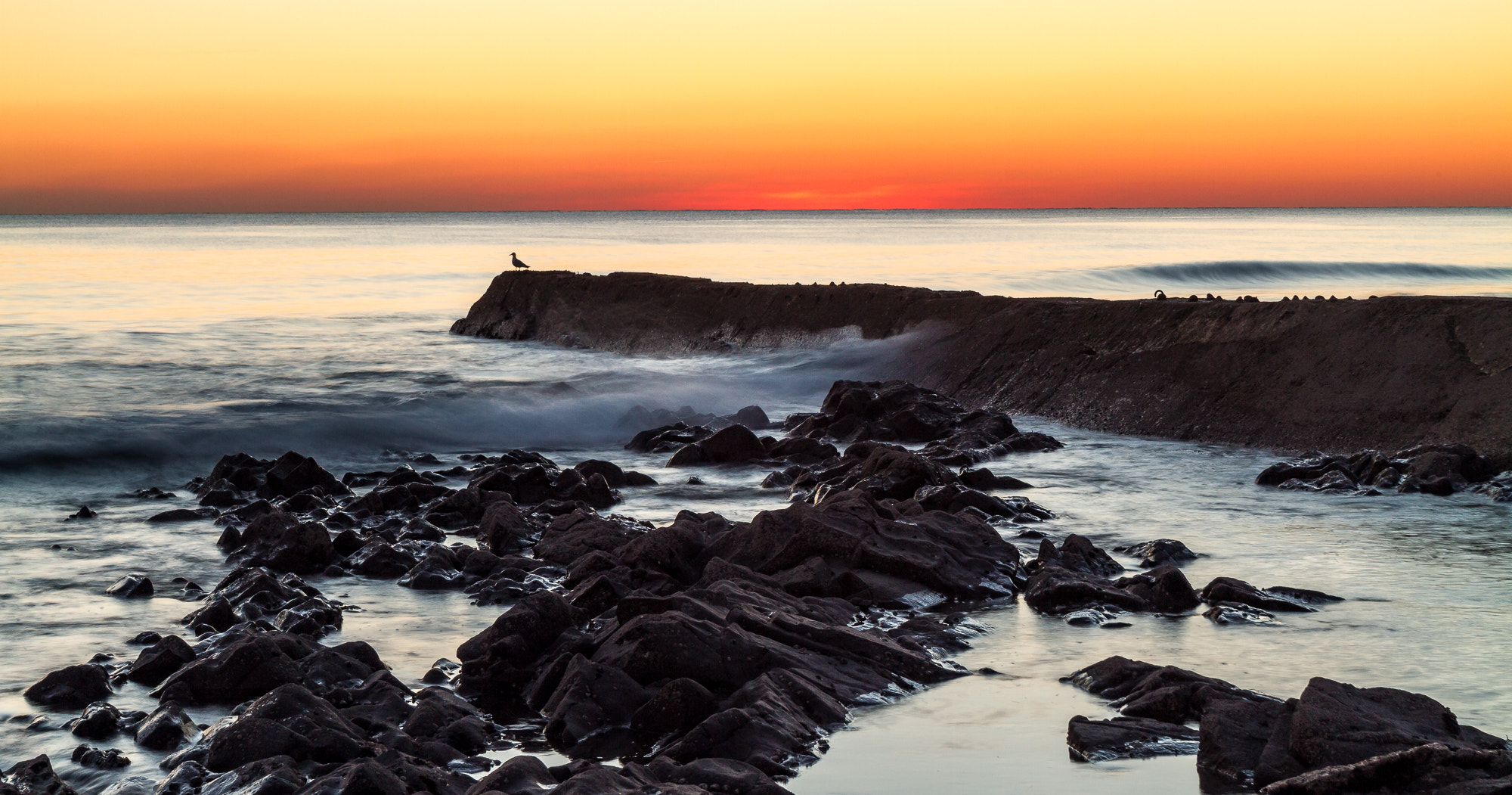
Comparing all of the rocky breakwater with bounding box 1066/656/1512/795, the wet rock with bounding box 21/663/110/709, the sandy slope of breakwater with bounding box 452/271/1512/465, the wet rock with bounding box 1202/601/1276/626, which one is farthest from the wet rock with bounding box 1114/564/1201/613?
the sandy slope of breakwater with bounding box 452/271/1512/465

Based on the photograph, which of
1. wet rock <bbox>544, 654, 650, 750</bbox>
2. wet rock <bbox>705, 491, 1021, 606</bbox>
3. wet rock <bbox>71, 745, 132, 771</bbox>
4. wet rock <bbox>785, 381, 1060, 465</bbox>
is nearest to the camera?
wet rock <bbox>71, 745, 132, 771</bbox>

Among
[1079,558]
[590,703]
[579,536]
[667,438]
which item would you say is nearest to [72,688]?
[590,703]

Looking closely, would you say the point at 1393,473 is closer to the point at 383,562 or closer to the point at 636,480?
the point at 636,480

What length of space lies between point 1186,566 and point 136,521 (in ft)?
26.4

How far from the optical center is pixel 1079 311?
1606 centimetres

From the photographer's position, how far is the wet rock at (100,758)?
15.1 ft

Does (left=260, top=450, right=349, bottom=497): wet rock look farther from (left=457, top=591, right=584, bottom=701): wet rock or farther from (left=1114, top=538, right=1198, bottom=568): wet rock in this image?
(left=1114, top=538, right=1198, bottom=568): wet rock

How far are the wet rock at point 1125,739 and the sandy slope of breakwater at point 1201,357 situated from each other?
25.7 ft

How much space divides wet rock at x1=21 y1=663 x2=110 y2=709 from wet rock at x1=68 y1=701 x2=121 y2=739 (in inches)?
12.9

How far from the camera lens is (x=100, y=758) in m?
4.62

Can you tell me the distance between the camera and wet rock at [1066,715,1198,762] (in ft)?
15.3

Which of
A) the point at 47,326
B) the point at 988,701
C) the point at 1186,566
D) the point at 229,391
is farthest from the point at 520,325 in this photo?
the point at 988,701

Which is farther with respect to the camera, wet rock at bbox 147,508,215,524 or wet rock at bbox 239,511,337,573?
wet rock at bbox 147,508,215,524

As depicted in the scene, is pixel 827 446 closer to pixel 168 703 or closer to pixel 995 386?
pixel 995 386
